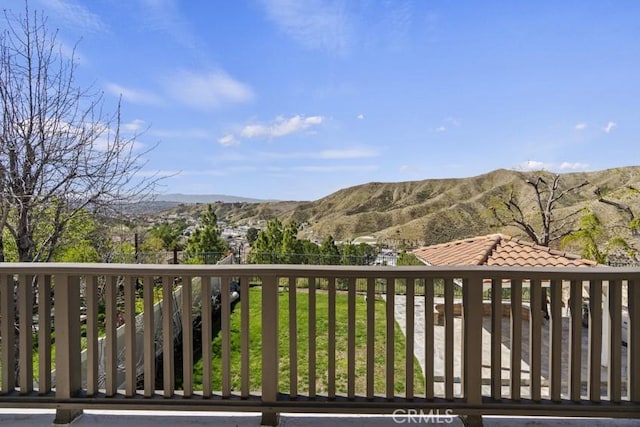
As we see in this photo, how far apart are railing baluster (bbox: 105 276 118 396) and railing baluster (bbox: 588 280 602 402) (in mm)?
2408

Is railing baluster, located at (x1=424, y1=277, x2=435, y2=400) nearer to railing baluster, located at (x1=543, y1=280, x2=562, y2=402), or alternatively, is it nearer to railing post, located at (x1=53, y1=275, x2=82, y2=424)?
railing baluster, located at (x1=543, y1=280, x2=562, y2=402)

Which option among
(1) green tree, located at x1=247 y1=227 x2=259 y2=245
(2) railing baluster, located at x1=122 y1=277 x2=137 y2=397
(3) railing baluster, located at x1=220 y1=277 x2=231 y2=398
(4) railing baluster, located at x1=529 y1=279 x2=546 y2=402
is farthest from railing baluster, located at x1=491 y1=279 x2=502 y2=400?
(1) green tree, located at x1=247 y1=227 x2=259 y2=245

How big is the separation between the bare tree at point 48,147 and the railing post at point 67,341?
5.38ft

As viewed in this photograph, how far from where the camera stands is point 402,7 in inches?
262

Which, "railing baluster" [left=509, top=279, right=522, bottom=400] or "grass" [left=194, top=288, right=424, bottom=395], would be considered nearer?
"railing baluster" [left=509, top=279, right=522, bottom=400]

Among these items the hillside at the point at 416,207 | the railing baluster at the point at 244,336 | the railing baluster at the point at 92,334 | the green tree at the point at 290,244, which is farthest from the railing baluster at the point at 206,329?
the hillside at the point at 416,207

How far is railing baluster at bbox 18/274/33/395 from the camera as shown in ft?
6.11

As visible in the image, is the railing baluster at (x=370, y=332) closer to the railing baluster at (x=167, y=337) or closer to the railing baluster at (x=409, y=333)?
the railing baluster at (x=409, y=333)

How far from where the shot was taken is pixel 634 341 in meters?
1.85

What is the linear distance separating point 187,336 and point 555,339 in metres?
1.88

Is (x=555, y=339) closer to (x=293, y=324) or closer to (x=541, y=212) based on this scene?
(x=293, y=324)

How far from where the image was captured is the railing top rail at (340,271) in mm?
1797

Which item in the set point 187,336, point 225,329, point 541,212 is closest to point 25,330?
point 187,336

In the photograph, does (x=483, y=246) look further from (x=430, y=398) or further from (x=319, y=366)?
(x=430, y=398)
